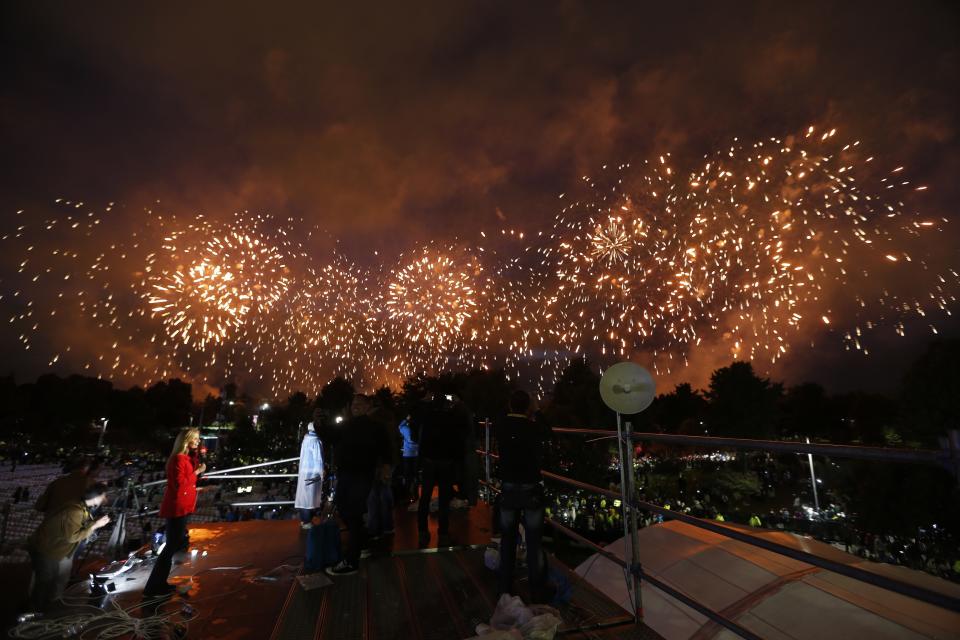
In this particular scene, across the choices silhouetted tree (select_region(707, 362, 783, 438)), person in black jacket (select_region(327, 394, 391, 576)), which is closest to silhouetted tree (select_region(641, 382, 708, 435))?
silhouetted tree (select_region(707, 362, 783, 438))

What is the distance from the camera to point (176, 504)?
529cm

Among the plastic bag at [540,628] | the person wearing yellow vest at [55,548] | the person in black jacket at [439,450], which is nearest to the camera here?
the plastic bag at [540,628]

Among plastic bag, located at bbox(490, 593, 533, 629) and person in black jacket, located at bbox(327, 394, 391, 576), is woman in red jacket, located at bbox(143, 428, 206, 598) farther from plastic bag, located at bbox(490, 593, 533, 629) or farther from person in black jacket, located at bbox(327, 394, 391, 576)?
plastic bag, located at bbox(490, 593, 533, 629)

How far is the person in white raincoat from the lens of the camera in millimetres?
7945

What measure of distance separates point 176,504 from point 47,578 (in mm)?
1267

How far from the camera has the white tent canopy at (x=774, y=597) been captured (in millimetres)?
7582

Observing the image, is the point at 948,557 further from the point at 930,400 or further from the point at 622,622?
the point at 622,622

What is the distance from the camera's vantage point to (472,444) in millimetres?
8359

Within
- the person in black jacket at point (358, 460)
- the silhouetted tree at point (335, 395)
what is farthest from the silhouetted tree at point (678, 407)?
the person in black jacket at point (358, 460)

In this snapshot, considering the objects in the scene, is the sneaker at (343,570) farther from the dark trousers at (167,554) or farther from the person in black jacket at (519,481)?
the person in black jacket at (519,481)

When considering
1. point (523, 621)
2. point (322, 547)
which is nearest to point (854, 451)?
point (523, 621)

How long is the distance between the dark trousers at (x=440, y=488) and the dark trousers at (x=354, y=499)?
0.89 m

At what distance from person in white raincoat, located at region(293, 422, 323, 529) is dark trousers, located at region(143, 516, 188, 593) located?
8.94 ft

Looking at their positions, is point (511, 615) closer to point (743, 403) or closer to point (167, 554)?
point (167, 554)
